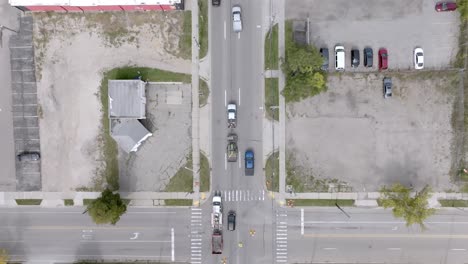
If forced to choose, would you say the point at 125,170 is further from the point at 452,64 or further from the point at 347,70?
the point at 452,64

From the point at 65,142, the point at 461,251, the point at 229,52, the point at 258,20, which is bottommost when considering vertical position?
the point at 461,251

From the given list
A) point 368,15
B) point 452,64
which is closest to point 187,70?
point 368,15

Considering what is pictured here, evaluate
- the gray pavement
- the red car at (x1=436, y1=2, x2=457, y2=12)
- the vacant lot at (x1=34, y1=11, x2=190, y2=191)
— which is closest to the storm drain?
the gray pavement

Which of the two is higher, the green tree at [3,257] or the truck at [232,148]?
the truck at [232,148]

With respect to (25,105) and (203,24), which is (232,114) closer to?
(203,24)

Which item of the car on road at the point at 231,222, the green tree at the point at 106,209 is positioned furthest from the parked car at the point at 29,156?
the car on road at the point at 231,222

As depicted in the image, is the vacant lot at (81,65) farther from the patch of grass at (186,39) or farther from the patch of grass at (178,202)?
the patch of grass at (178,202)

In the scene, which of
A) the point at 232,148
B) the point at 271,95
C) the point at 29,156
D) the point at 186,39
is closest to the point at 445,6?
the point at 271,95
